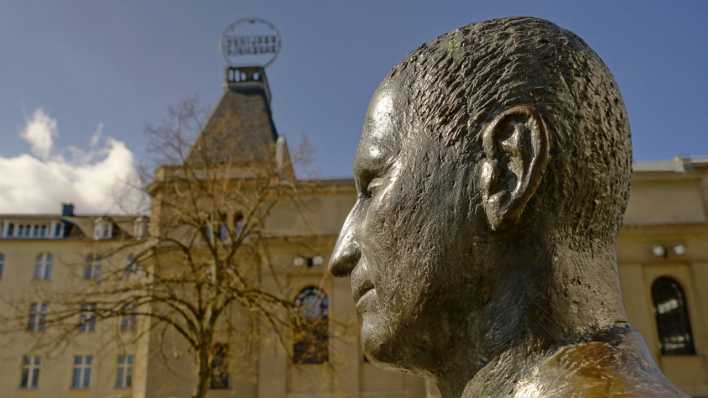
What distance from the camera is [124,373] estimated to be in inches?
1575

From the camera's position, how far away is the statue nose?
6.18 ft

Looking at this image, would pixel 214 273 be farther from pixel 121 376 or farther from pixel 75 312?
pixel 121 376

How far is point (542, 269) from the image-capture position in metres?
1.57

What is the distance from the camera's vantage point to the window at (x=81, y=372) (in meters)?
38.8

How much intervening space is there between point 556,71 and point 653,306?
2436 cm

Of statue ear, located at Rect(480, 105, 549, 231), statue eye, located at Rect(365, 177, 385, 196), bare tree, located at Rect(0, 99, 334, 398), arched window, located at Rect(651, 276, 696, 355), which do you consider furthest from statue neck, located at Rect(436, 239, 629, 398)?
arched window, located at Rect(651, 276, 696, 355)

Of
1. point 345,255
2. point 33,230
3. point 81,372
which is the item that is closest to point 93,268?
point 81,372

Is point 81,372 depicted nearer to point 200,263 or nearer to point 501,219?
point 200,263

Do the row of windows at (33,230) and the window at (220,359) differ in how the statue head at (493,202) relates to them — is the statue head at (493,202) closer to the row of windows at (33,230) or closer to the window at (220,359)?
the window at (220,359)

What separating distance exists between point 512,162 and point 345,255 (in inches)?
22.0

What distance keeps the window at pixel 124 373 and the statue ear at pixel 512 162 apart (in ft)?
135

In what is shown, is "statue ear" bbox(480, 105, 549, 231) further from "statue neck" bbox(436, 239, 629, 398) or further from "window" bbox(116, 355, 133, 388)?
"window" bbox(116, 355, 133, 388)

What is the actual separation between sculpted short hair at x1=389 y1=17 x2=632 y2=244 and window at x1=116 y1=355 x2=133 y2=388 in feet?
135

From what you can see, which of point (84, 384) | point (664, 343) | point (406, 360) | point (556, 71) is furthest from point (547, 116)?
point (84, 384)
